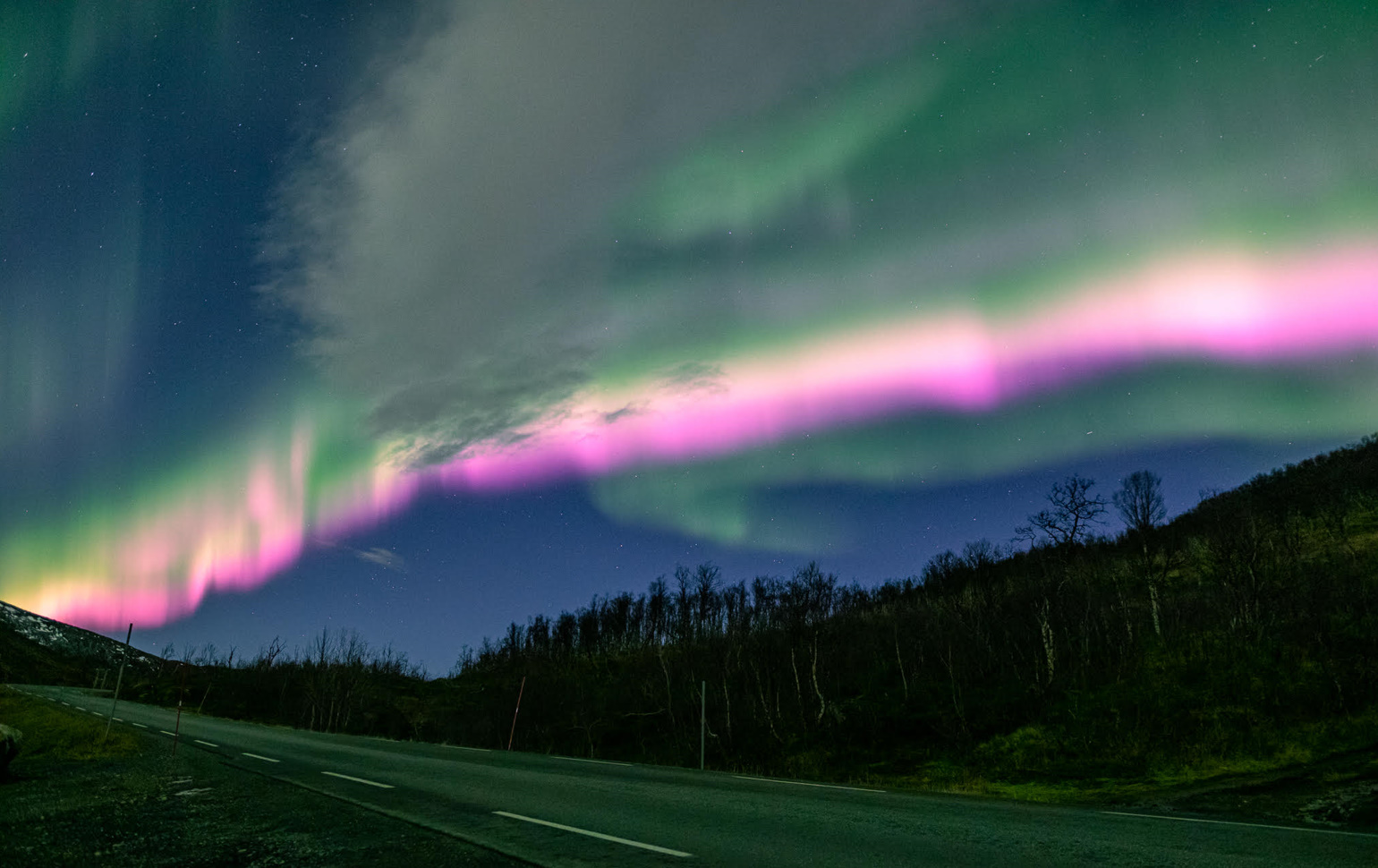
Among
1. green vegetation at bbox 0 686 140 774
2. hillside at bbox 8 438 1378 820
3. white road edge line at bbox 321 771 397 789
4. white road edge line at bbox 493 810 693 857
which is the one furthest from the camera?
hillside at bbox 8 438 1378 820

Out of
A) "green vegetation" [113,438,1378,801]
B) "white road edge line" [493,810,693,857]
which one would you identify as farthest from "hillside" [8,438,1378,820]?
"white road edge line" [493,810,693,857]

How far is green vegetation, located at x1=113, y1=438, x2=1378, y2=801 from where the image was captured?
1287 inches

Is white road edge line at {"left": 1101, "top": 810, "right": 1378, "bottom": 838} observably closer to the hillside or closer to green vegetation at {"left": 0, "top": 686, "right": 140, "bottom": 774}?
the hillside

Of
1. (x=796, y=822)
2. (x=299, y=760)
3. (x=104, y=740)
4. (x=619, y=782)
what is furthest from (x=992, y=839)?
(x=104, y=740)

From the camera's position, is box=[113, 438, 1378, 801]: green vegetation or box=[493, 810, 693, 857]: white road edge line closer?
box=[493, 810, 693, 857]: white road edge line

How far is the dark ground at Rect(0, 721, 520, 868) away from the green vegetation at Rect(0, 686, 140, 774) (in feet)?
18.0

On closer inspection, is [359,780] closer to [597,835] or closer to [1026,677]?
[597,835]

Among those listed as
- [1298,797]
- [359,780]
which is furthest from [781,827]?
[1298,797]

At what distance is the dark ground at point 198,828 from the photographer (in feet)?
25.6

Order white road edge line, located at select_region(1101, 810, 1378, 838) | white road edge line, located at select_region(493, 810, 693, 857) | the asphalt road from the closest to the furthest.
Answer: the asphalt road < white road edge line, located at select_region(493, 810, 693, 857) < white road edge line, located at select_region(1101, 810, 1378, 838)

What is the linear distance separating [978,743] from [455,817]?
39144 mm

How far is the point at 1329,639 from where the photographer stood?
36.4m

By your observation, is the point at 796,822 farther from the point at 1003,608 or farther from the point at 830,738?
the point at 1003,608

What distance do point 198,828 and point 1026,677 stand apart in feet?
166
